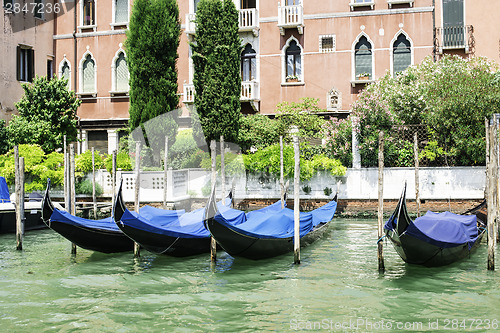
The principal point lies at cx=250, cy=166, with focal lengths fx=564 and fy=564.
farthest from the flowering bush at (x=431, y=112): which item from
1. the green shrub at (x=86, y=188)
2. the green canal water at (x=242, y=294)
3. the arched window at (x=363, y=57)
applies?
the green shrub at (x=86, y=188)

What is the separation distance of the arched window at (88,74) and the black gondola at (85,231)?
935cm

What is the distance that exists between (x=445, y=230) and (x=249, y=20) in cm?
968

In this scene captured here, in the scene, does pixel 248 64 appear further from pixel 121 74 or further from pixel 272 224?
pixel 272 224

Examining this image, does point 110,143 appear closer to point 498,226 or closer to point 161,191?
point 161,191

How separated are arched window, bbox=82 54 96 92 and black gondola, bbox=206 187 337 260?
9437 millimetres

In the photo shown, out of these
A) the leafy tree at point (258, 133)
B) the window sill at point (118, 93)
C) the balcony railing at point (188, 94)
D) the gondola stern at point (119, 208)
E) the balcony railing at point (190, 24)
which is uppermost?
the balcony railing at point (190, 24)

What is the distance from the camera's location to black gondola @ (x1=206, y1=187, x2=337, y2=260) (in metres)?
7.20

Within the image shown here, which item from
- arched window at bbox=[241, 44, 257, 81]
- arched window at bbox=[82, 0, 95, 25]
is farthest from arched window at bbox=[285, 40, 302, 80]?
arched window at bbox=[82, 0, 95, 25]

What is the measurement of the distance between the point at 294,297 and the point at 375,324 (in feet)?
3.83

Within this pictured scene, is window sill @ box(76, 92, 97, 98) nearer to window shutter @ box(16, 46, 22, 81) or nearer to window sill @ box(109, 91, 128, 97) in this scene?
window sill @ box(109, 91, 128, 97)

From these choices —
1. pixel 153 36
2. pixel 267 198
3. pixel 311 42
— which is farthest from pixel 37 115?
pixel 311 42

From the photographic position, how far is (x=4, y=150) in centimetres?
1437

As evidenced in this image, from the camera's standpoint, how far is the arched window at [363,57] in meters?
15.3

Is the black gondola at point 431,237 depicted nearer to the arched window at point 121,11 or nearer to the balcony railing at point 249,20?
the balcony railing at point 249,20
